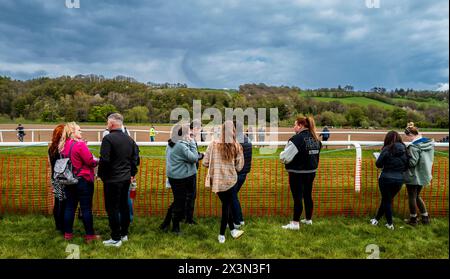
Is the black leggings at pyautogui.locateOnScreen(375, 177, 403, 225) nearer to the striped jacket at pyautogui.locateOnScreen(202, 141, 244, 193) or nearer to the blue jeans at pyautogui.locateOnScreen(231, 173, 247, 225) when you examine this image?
the blue jeans at pyautogui.locateOnScreen(231, 173, 247, 225)

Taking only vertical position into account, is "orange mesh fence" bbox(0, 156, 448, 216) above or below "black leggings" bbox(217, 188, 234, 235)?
below

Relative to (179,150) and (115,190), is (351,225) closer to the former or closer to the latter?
(179,150)

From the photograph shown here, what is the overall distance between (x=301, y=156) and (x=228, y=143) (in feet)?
3.96

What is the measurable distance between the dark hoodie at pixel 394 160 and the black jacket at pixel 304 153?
1092 millimetres

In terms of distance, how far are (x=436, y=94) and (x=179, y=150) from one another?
7303 cm

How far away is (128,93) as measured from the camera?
59.5 m

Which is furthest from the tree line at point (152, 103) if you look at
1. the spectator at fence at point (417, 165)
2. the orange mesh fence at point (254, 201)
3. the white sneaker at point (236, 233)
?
the white sneaker at point (236, 233)

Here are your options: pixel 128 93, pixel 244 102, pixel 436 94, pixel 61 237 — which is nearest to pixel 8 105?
pixel 128 93

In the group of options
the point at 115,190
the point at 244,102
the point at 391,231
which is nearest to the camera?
the point at 115,190

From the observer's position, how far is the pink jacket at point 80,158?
4328mm

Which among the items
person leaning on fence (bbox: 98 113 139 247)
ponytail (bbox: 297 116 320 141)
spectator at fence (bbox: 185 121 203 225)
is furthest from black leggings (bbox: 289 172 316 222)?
person leaning on fence (bbox: 98 113 139 247)

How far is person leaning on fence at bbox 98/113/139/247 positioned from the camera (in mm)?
4180

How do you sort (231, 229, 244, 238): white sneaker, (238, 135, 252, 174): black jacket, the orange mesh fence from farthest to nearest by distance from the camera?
the orange mesh fence < (238, 135, 252, 174): black jacket < (231, 229, 244, 238): white sneaker
